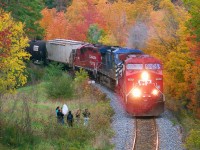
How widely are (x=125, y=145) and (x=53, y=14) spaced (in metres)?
58.7

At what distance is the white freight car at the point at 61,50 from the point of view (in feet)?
162

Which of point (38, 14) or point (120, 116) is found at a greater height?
point (38, 14)

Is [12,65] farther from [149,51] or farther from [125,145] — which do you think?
[149,51]

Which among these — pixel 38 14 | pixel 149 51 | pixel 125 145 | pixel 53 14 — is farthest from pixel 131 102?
pixel 53 14

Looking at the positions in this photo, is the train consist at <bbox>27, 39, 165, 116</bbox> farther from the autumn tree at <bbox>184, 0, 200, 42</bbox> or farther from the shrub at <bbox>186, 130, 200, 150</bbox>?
the shrub at <bbox>186, 130, 200, 150</bbox>

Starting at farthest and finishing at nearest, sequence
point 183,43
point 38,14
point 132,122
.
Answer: point 38,14 → point 183,43 → point 132,122

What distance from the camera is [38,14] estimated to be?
2196 inches

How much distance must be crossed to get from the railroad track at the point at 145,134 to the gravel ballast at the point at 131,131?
0.23m

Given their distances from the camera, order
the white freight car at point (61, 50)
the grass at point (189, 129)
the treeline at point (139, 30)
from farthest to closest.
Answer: the white freight car at point (61, 50) → the treeline at point (139, 30) → the grass at point (189, 129)

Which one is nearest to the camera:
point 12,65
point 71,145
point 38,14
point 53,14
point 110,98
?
point 71,145

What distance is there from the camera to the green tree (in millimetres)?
50950

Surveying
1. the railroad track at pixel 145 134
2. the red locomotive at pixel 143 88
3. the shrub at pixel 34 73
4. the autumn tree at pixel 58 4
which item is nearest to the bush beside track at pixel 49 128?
the railroad track at pixel 145 134

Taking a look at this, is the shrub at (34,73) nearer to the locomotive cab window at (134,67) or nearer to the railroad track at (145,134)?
the locomotive cab window at (134,67)

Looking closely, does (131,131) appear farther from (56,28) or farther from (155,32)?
(56,28)
